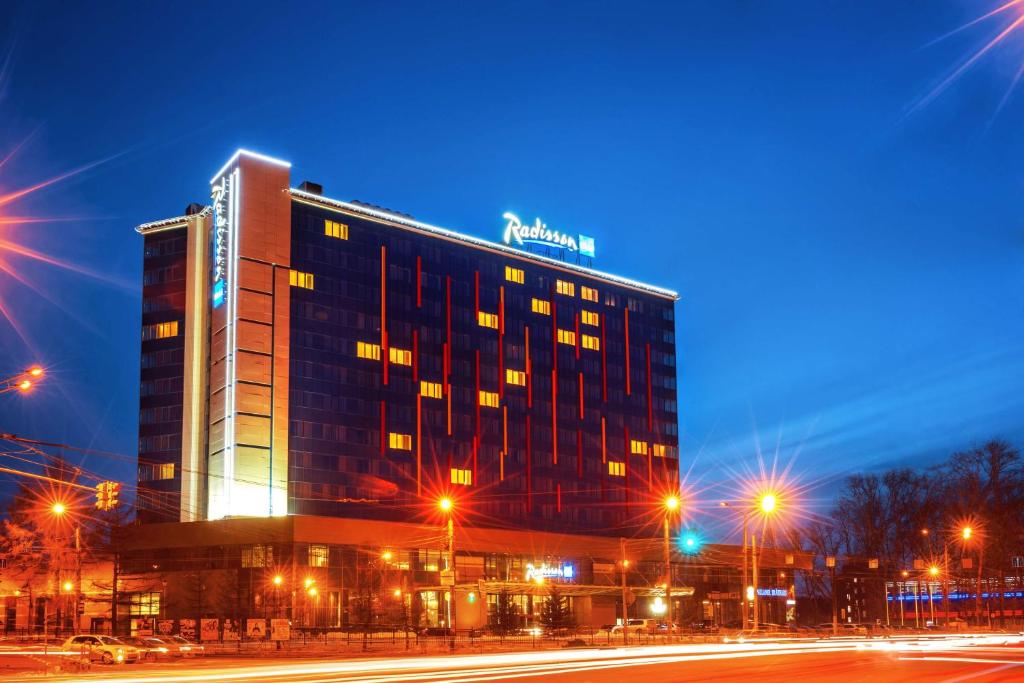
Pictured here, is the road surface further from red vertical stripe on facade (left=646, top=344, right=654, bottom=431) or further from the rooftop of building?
red vertical stripe on facade (left=646, top=344, right=654, bottom=431)

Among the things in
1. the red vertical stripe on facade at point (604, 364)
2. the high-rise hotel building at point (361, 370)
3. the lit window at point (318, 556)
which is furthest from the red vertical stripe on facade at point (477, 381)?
the lit window at point (318, 556)

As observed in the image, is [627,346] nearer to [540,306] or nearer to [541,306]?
[541,306]

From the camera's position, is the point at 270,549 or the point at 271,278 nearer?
the point at 270,549

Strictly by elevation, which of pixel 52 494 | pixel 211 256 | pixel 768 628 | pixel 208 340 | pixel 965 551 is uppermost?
pixel 211 256

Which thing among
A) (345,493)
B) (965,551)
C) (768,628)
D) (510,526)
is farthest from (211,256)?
(965,551)

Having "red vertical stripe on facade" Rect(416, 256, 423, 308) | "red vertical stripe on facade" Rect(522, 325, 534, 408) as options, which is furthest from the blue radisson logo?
"red vertical stripe on facade" Rect(522, 325, 534, 408)

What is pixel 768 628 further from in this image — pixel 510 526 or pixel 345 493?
pixel 345 493

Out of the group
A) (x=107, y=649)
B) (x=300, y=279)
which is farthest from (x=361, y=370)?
(x=107, y=649)

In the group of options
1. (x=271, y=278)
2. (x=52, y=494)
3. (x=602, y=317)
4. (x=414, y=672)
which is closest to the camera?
(x=414, y=672)

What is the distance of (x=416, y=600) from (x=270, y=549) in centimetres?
1701

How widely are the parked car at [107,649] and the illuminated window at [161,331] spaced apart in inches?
2696

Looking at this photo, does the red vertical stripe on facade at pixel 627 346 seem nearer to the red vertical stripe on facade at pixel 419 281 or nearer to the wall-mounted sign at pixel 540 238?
the wall-mounted sign at pixel 540 238

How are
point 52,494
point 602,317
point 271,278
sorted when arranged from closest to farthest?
point 52,494, point 271,278, point 602,317

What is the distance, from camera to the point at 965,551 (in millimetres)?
110188
